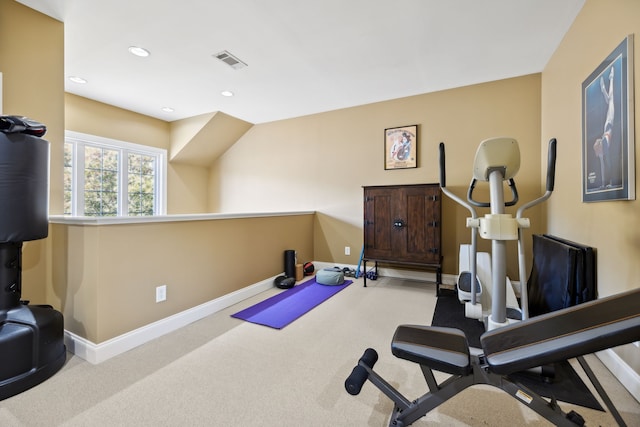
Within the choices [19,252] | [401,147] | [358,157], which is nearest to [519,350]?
[19,252]

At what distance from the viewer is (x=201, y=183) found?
18.4 feet

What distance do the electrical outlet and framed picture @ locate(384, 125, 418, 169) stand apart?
3134 mm

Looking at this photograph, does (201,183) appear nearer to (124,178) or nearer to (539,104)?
(124,178)

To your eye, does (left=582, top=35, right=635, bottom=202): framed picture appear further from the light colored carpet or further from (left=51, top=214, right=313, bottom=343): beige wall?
(left=51, top=214, right=313, bottom=343): beige wall

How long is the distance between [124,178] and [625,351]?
5.96 m

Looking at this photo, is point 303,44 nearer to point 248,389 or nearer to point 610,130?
point 610,130

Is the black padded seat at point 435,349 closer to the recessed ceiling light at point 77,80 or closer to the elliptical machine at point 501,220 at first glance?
the elliptical machine at point 501,220

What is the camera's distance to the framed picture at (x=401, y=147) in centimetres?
388

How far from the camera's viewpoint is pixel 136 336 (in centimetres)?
205

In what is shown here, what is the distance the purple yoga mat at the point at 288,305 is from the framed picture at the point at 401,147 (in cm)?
184

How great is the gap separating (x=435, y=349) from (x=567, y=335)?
0.46 metres

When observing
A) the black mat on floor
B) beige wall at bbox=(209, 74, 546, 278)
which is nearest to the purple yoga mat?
beige wall at bbox=(209, 74, 546, 278)

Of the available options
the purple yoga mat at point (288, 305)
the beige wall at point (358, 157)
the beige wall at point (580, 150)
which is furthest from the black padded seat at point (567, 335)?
the beige wall at point (358, 157)

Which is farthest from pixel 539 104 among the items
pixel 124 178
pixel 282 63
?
pixel 124 178
